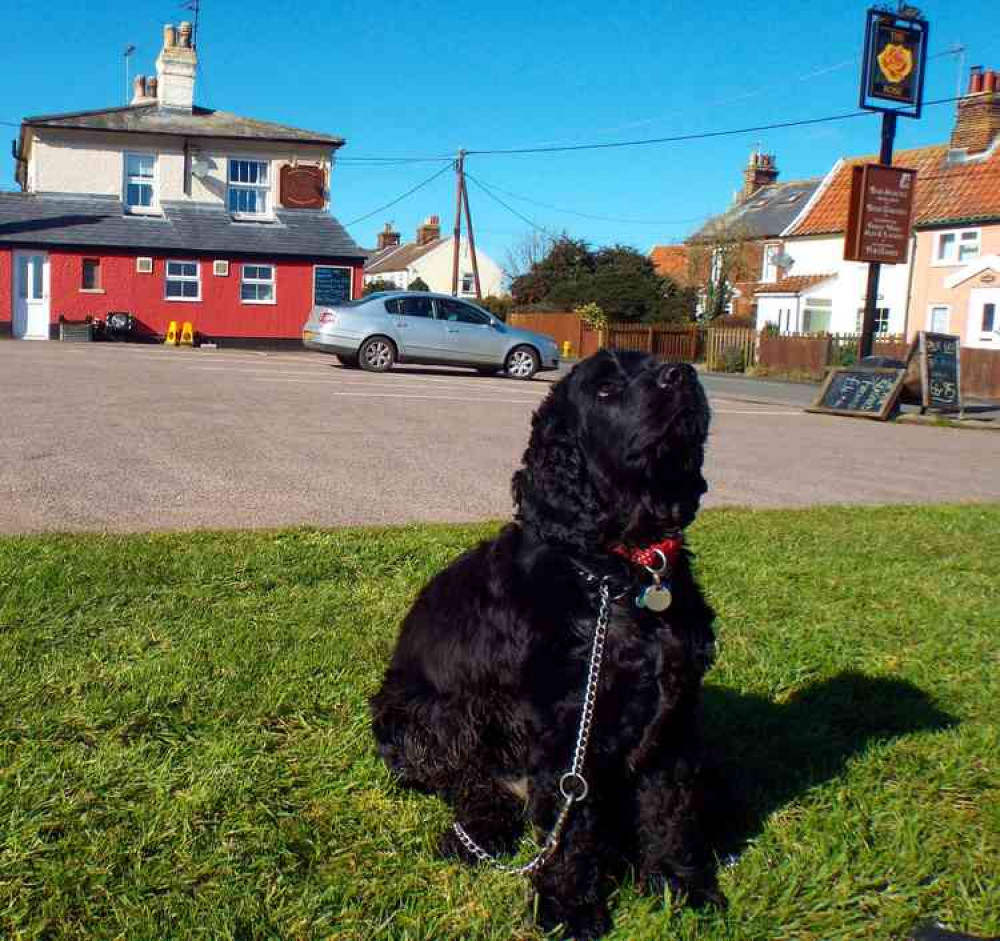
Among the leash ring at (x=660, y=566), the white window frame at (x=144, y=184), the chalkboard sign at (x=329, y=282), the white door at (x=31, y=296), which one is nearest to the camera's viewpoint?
the leash ring at (x=660, y=566)

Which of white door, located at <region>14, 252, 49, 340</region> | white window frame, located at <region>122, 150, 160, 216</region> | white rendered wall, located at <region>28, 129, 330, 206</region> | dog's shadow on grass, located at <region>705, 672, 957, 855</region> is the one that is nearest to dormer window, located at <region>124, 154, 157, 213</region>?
white window frame, located at <region>122, 150, 160, 216</region>

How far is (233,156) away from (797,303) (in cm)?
2243

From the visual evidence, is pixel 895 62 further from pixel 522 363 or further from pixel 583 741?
pixel 583 741

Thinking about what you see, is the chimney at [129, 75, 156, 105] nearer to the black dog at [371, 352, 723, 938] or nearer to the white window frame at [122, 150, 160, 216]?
the white window frame at [122, 150, 160, 216]

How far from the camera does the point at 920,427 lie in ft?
50.5

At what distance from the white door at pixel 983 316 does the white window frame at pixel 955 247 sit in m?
2.19

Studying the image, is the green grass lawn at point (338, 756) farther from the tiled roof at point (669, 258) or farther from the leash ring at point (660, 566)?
the tiled roof at point (669, 258)

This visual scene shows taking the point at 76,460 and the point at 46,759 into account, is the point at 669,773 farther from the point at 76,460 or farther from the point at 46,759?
the point at 76,460

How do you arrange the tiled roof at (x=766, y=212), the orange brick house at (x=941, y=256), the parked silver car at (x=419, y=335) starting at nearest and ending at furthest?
the parked silver car at (x=419, y=335) < the orange brick house at (x=941, y=256) < the tiled roof at (x=766, y=212)

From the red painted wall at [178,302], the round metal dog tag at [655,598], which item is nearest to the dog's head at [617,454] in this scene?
the round metal dog tag at [655,598]

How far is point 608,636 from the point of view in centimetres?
233

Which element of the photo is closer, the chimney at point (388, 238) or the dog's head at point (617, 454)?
the dog's head at point (617, 454)

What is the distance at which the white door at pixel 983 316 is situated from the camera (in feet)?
111

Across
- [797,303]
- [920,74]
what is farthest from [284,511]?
[797,303]
